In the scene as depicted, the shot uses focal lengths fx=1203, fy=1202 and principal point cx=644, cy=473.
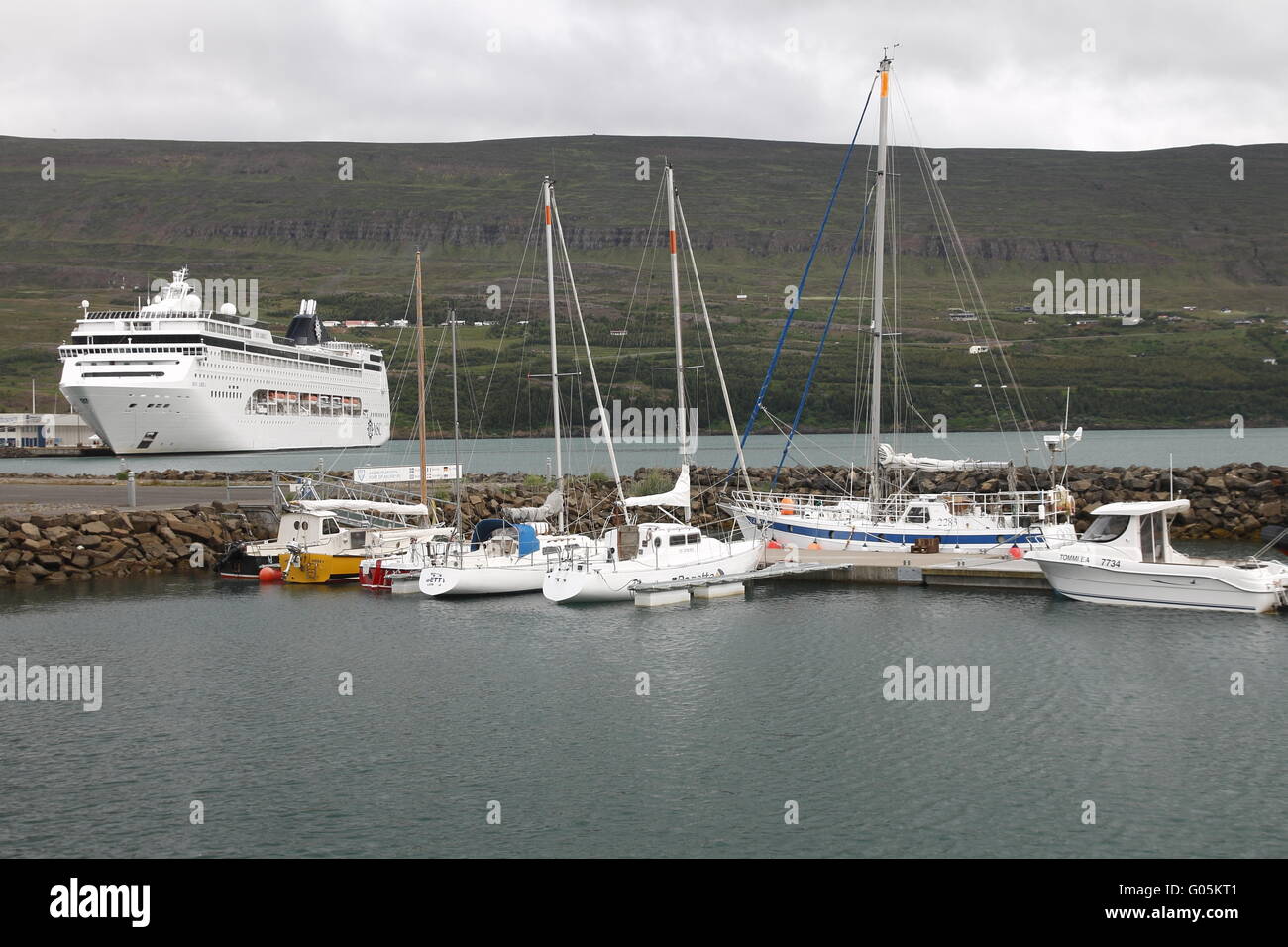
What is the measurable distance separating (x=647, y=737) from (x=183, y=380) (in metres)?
82.2

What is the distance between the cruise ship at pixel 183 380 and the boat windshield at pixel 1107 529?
77954mm

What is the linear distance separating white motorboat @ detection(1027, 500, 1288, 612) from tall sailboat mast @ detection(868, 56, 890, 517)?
5638 millimetres

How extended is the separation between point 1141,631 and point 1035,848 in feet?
45.1

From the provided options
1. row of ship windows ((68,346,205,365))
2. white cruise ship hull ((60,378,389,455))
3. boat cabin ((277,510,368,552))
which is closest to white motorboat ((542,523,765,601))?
boat cabin ((277,510,368,552))

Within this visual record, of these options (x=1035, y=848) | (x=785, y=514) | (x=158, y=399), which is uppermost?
(x=158, y=399)

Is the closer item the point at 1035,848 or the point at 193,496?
the point at 1035,848

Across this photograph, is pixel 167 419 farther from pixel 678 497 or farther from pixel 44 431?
pixel 678 497

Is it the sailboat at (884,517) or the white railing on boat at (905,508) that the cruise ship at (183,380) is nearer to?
the white railing on boat at (905,508)

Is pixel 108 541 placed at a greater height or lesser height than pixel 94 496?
lesser

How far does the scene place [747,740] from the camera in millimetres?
18906

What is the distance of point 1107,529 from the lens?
30516 mm

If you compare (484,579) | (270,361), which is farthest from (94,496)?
(270,361)
